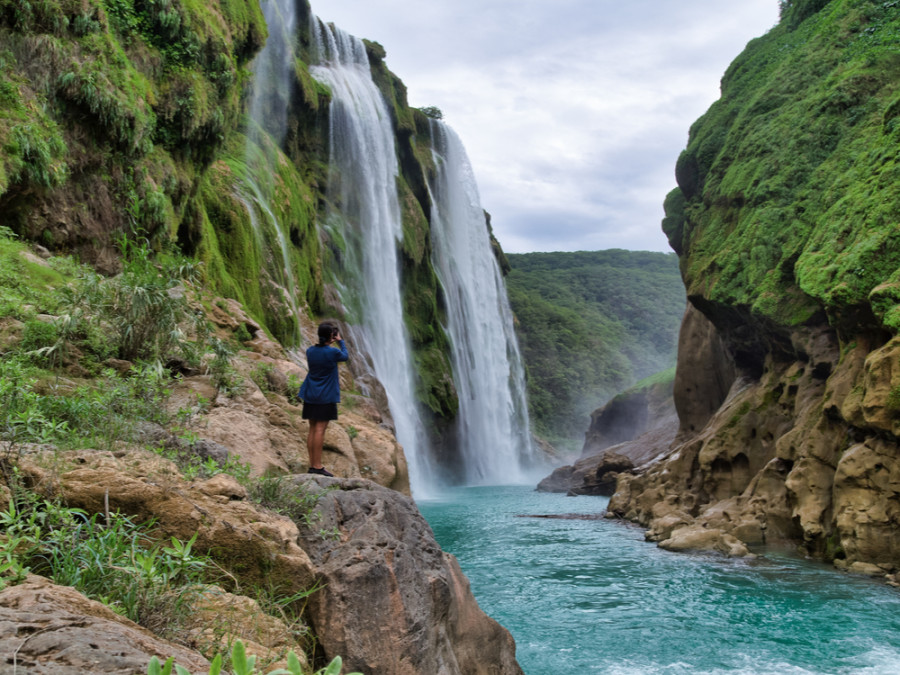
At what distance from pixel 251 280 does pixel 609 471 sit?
18.7m

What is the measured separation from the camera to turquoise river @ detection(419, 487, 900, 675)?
252 inches

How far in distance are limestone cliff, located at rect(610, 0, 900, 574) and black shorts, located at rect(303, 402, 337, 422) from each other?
8164 mm

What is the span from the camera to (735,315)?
17781 millimetres

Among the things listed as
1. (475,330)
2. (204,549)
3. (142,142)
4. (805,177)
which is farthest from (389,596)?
(475,330)

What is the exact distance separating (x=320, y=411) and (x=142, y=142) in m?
6.46

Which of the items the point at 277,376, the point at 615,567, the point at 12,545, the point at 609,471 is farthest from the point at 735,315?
the point at 12,545

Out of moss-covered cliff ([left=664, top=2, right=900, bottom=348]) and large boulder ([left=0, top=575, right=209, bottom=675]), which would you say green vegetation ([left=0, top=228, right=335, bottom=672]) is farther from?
moss-covered cliff ([left=664, top=2, right=900, bottom=348])

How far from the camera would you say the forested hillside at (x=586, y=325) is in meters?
67.5

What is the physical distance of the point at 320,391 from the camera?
5.82m

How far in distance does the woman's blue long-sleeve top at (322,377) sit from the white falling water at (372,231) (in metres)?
21.4

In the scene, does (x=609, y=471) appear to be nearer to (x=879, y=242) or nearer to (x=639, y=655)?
(x=879, y=242)

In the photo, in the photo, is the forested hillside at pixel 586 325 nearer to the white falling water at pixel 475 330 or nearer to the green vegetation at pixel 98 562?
the white falling water at pixel 475 330

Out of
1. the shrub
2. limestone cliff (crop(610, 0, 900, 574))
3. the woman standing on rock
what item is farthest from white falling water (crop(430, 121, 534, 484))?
the woman standing on rock

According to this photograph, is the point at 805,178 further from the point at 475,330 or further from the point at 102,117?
the point at 475,330
